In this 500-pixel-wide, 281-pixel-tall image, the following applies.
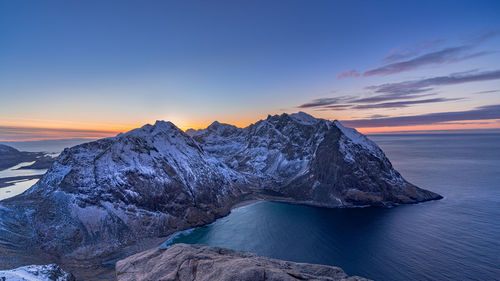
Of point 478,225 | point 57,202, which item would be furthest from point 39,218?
point 478,225

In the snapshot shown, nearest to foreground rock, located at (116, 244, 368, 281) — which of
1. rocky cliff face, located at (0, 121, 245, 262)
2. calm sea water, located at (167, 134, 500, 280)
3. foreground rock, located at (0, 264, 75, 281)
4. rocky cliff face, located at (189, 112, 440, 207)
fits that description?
foreground rock, located at (0, 264, 75, 281)

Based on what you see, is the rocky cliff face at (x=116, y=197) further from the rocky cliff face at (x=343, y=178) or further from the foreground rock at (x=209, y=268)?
the foreground rock at (x=209, y=268)

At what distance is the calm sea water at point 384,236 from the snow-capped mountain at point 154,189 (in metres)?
12.6

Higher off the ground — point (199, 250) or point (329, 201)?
point (199, 250)

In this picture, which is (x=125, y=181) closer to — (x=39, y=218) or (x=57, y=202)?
(x=57, y=202)

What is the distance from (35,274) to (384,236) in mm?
113931

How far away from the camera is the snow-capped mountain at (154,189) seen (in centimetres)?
8025

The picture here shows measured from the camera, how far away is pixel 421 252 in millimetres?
75500

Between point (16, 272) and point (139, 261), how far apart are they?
38.7 m

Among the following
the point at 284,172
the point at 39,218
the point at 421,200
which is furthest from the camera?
the point at 284,172

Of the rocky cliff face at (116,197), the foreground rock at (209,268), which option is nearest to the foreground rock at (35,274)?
the rocky cliff face at (116,197)

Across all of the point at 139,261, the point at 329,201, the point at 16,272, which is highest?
the point at 139,261

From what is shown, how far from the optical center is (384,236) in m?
91.2

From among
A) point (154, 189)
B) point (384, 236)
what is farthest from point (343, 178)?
point (154, 189)
